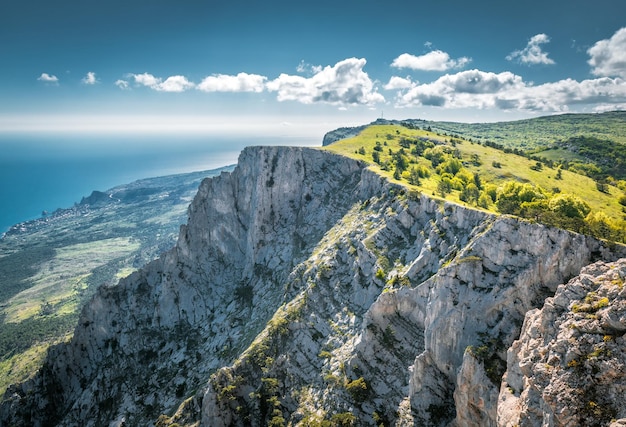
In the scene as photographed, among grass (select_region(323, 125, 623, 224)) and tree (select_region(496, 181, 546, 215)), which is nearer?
tree (select_region(496, 181, 546, 215))

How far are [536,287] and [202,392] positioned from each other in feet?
215

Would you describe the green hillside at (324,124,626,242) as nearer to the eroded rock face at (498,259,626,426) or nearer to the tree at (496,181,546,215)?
the tree at (496,181,546,215)

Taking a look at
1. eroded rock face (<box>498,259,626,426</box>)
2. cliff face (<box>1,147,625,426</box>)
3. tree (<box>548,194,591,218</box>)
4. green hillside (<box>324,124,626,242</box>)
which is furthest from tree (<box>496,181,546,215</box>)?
eroded rock face (<box>498,259,626,426</box>)

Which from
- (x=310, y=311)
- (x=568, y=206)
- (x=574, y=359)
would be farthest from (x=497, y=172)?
(x=574, y=359)

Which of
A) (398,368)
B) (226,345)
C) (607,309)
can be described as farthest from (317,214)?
(607,309)

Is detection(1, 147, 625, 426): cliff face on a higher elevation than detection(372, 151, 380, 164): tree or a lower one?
lower

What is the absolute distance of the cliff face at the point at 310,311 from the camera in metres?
44.8

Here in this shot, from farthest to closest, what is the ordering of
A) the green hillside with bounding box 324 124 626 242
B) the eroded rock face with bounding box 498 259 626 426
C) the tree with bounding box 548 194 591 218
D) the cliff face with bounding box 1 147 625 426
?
the tree with bounding box 548 194 591 218
the green hillside with bounding box 324 124 626 242
the cliff face with bounding box 1 147 625 426
the eroded rock face with bounding box 498 259 626 426

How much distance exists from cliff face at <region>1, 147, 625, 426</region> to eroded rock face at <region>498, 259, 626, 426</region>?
376 centimetres

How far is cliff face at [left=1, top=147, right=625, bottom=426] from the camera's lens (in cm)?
4481

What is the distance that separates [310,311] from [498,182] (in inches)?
2420

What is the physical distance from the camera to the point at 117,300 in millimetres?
111500

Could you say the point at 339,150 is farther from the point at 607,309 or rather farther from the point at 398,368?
the point at 607,309

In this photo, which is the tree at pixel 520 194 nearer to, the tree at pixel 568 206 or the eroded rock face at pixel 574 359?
the tree at pixel 568 206
